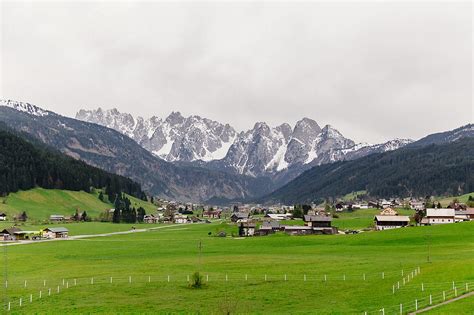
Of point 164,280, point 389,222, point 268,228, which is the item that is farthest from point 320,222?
point 164,280

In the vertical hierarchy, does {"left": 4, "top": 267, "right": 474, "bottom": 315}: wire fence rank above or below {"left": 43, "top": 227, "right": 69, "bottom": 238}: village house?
below

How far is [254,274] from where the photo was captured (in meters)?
82.3

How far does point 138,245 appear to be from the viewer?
477ft

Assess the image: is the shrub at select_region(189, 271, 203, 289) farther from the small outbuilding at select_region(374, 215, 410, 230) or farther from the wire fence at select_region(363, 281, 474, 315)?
the small outbuilding at select_region(374, 215, 410, 230)

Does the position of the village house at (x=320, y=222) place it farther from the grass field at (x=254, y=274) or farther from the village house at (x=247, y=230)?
the grass field at (x=254, y=274)

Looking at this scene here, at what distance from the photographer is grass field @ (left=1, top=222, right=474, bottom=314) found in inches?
2298

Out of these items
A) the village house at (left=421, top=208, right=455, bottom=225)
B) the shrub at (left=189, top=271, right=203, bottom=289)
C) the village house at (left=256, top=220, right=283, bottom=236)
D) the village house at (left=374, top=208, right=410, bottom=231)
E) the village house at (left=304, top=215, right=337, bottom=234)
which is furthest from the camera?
the village house at (left=421, top=208, right=455, bottom=225)

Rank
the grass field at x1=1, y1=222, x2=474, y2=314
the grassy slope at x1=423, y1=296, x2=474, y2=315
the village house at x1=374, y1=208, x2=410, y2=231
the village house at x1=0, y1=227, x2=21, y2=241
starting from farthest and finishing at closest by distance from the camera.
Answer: the village house at x1=0, y1=227, x2=21, y2=241 → the village house at x1=374, y1=208, x2=410, y2=231 → the grass field at x1=1, y1=222, x2=474, y2=314 → the grassy slope at x1=423, y1=296, x2=474, y2=315

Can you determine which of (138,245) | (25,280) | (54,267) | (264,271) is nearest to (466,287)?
(264,271)

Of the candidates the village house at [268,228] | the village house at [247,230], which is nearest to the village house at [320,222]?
the village house at [268,228]

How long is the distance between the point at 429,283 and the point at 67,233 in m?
163

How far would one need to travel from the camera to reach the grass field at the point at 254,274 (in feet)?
192

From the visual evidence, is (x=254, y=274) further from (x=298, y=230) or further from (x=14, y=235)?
(x=14, y=235)

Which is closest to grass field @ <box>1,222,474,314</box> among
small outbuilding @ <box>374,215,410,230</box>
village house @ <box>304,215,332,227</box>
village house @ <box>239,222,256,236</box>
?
small outbuilding @ <box>374,215,410,230</box>
